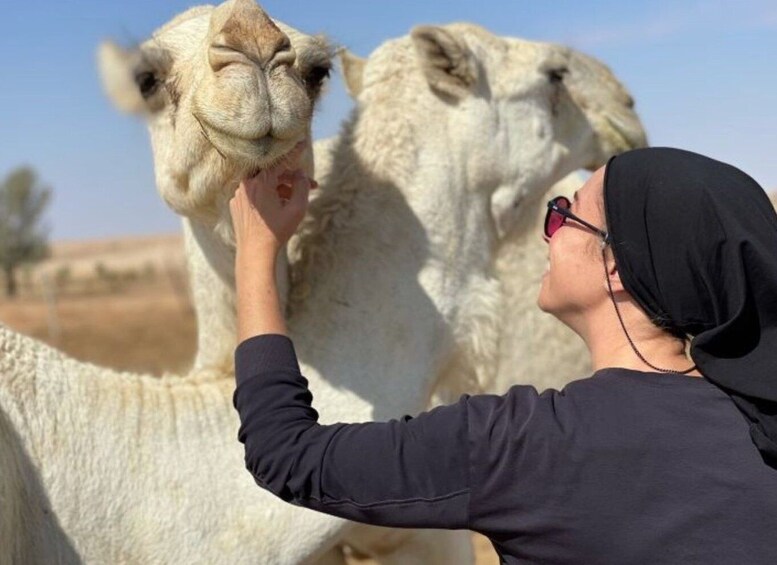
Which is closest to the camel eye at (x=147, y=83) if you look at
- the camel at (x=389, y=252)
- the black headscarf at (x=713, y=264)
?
the camel at (x=389, y=252)

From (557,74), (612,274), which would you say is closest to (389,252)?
(557,74)

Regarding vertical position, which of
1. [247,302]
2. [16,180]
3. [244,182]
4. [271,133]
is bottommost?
[16,180]

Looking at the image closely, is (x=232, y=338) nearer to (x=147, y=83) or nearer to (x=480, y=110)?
(x=147, y=83)

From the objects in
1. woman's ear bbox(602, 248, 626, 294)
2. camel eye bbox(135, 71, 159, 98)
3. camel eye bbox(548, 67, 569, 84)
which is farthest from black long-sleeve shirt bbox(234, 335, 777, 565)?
camel eye bbox(548, 67, 569, 84)

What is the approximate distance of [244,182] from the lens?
93.9 inches

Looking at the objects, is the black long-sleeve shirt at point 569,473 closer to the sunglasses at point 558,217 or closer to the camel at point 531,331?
the sunglasses at point 558,217

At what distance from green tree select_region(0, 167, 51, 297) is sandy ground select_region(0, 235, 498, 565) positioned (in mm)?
981

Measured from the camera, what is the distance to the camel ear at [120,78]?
9.80ft

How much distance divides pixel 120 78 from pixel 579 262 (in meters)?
1.75

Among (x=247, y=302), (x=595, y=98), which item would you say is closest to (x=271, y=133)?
(x=247, y=302)

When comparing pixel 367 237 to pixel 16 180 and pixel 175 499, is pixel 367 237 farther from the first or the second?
pixel 16 180

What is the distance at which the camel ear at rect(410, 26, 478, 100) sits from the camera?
3301 mm

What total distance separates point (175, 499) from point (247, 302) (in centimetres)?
65

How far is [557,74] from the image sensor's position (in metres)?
3.69
